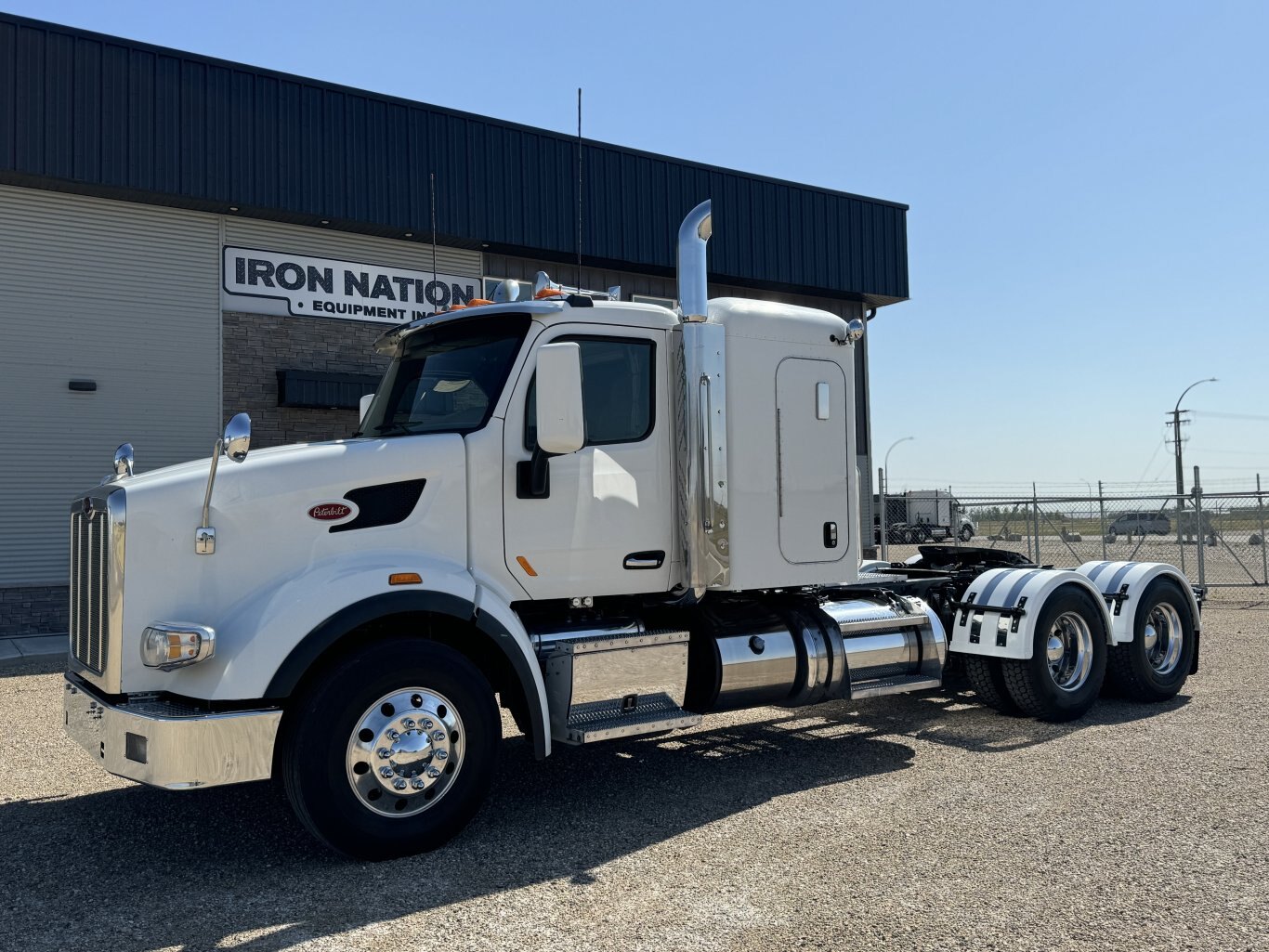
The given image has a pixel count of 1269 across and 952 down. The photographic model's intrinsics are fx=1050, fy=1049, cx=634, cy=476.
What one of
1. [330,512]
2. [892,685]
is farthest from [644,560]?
[892,685]

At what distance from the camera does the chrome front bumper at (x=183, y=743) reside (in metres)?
4.44

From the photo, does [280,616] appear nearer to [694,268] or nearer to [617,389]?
[617,389]

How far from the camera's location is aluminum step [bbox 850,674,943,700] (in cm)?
697

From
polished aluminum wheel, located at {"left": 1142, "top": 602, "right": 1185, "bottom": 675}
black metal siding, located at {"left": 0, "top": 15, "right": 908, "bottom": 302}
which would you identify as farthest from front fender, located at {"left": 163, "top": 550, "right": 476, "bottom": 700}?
black metal siding, located at {"left": 0, "top": 15, "right": 908, "bottom": 302}

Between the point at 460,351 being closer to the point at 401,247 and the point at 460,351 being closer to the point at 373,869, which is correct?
the point at 373,869

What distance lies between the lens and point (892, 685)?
7203 mm

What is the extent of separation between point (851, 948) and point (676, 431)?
3.19 metres

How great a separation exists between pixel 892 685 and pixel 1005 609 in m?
1.22

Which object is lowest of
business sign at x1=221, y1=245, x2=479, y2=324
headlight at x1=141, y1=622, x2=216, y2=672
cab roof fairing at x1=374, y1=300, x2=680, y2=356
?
headlight at x1=141, y1=622, x2=216, y2=672

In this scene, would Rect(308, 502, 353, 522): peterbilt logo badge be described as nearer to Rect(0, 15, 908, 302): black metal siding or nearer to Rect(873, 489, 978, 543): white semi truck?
Rect(0, 15, 908, 302): black metal siding

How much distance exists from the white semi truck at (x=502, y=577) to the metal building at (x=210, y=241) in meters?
9.44

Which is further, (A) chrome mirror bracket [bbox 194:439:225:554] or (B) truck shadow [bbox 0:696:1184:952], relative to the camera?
(A) chrome mirror bracket [bbox 194:439:225:554]

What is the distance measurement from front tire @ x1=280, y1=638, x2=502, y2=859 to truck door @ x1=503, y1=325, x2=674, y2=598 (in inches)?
32.9

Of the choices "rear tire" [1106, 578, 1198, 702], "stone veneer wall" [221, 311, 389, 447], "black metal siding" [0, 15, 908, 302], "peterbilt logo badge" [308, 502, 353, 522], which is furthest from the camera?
"stone veneer wall" [221, 311, 389, 447]
